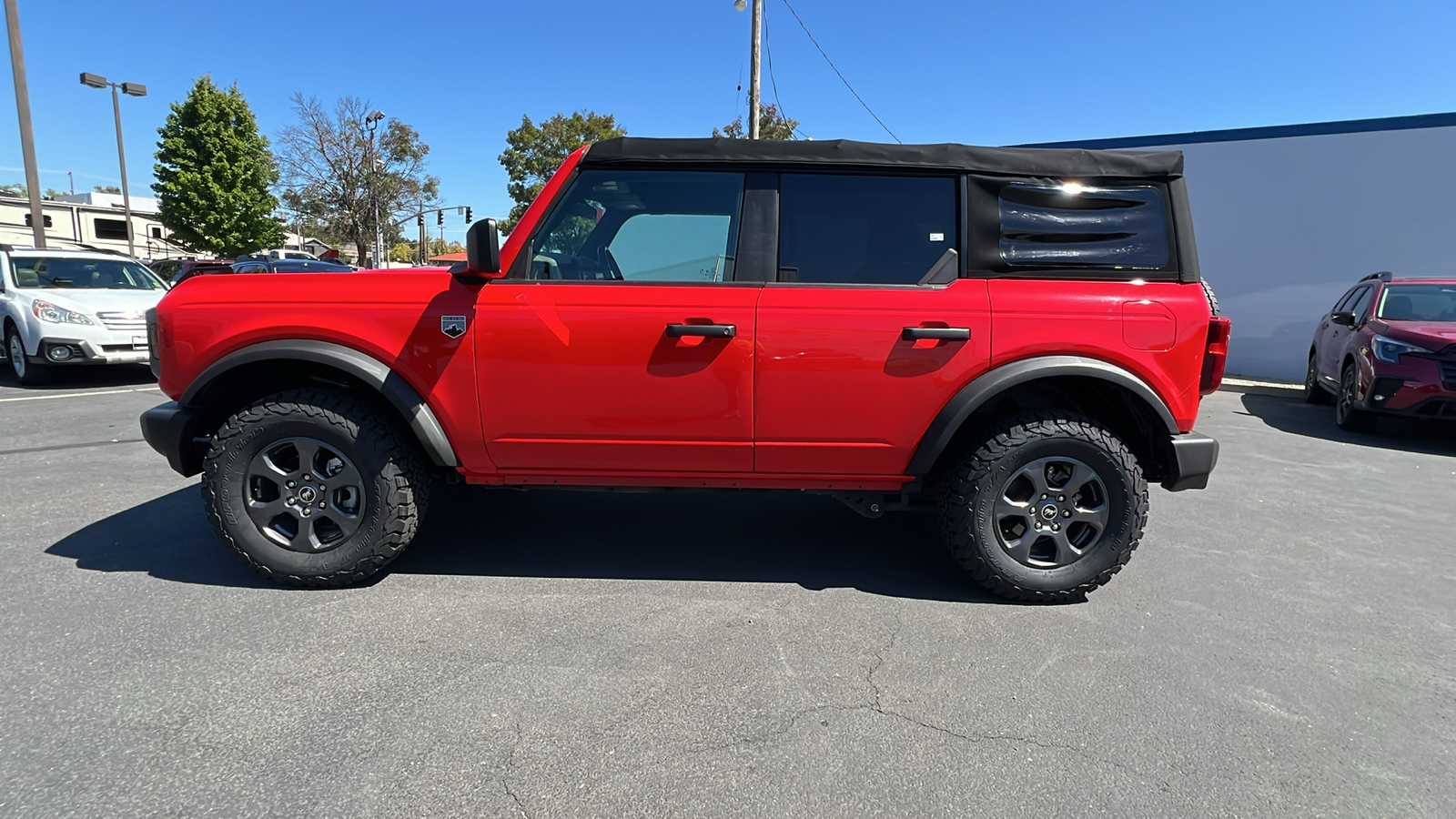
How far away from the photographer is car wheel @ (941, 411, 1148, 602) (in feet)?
10.1

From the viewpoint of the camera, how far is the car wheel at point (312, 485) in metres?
3.07

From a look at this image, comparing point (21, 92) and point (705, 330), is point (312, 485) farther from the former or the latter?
point (21, 92)

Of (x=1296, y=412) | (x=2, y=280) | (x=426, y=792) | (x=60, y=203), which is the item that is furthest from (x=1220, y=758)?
(x=60, y=203)

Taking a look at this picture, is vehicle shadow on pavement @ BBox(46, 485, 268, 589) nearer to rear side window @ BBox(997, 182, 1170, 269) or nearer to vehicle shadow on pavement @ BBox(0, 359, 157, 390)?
rear side window @ BBox(997, 182, 1170, 269)

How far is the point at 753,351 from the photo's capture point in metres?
2.97

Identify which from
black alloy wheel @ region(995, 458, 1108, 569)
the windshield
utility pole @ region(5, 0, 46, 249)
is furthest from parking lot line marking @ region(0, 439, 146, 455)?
utility pole @ region(5, 0, 46, 249)

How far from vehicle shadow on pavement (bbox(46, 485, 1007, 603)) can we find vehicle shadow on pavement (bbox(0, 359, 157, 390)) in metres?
5.75

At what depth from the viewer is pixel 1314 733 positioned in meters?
2.34

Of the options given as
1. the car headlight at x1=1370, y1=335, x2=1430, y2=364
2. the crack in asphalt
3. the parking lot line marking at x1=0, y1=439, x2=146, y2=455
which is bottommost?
the crack in asphalt

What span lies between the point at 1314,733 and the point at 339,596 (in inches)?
142

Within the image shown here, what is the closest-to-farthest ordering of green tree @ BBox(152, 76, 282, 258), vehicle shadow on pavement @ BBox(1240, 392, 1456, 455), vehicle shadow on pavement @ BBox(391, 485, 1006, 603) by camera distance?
vehicle shadow on pavement @ BBox(391, 485, 1006, 603), vehicle shadow on pavement @ BBox(1240, 392, 1456, 455), green tree @ BBox(152, 76, 282, 258)

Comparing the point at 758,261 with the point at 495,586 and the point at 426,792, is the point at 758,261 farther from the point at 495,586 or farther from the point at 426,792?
the point at 426,792

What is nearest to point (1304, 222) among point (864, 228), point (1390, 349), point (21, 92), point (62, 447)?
point (1390, 349)

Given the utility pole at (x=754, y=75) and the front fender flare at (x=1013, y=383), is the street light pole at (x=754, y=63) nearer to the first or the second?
the utility pole at (x=754, y=75)
